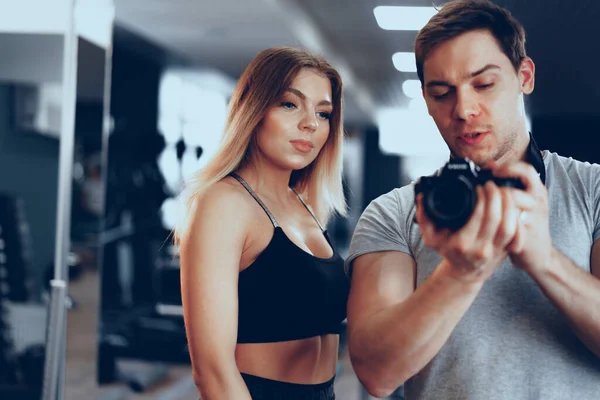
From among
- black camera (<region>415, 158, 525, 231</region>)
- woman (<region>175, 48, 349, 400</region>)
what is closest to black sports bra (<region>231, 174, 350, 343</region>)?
woman (<region>175, 48, 349, 400</region>)

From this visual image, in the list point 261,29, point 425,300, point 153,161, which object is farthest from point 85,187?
point 425,300

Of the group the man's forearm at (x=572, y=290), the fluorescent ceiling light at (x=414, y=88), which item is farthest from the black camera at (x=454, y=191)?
the fluorescent ceiling light at (x=414, y=88)

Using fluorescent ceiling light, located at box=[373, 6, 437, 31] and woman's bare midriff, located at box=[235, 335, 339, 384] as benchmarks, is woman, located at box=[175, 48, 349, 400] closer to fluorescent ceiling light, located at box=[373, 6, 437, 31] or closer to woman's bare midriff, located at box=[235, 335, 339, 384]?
woman's bare midriff, located at box=[235, 335, 339, 384]

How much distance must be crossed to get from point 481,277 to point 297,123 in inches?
30.9

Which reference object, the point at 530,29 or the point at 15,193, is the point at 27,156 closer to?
the point at 15,193

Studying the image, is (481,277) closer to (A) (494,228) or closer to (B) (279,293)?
(A) (494,228)

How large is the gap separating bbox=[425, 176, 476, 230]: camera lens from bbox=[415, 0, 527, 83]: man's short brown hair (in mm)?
345

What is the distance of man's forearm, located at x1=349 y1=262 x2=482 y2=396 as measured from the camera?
843mm

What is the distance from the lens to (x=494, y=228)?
2.49 ft

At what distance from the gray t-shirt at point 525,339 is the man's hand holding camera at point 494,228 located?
17cm

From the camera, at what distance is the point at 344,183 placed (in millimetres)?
1817

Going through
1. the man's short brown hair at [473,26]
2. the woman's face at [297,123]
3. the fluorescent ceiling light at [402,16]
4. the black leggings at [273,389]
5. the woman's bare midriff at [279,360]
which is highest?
the fluorescent ceiling light at [402,16]

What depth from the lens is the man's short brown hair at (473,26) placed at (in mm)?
1027

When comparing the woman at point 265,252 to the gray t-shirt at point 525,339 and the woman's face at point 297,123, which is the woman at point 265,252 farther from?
the gray t-shirt at point 525,339
